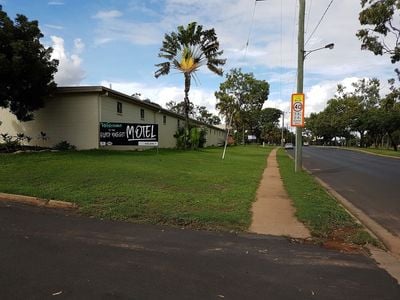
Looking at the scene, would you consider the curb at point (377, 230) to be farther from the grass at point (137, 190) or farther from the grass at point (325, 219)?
the grass at point (137, 190)

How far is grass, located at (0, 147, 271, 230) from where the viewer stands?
320 inches

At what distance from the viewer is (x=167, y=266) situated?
5.23 m

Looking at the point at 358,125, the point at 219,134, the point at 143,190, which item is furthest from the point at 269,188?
the point at 358,125

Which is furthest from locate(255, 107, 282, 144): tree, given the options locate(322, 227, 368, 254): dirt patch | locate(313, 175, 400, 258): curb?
locate(322, 227, 368, 254): dirt patch

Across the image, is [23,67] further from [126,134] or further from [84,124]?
[126,134]

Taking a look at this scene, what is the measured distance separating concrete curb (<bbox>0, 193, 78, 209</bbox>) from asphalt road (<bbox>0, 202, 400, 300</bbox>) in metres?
1.31

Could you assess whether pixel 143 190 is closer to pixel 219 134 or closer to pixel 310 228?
pixel 310 228

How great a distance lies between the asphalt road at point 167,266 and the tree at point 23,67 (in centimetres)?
1163

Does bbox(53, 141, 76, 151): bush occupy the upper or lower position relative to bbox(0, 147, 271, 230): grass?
upper

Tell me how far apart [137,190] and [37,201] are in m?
2.35

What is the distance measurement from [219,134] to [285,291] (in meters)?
65.4

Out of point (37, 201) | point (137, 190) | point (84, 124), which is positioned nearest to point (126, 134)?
point (84, 124)

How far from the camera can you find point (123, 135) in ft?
70.1

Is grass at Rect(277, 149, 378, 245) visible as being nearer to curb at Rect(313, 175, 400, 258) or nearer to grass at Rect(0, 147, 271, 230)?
curb at Rect(313, 175, 400, 258)
